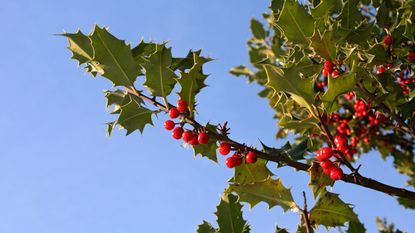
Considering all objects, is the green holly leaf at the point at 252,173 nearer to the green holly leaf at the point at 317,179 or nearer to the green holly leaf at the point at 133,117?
the green holly leaf at the point at 317,179

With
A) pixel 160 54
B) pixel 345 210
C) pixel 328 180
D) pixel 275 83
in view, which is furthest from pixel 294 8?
pixel 345 210

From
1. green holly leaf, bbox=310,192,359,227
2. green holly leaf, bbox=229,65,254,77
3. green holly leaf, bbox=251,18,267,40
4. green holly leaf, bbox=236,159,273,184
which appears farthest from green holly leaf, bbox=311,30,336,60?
green holly leaf, bbox=229,65,254,77

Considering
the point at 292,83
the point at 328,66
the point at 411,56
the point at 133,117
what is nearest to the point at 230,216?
the point at 133,117

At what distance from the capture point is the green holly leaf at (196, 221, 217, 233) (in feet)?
10.0

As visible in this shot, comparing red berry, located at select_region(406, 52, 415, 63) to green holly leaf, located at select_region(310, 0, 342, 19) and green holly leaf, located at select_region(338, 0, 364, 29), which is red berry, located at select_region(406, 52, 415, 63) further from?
green holly leaf, located at select_region(310, 0, 342, 19)

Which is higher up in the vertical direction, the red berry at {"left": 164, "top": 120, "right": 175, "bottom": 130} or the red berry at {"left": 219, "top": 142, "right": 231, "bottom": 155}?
the red berry at {"left": 164, "top": 120, "right": 175, "bottom": 130}

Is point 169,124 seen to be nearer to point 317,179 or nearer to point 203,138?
point 203,138

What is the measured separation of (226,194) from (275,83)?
0.85m

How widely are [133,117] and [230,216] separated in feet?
2.95

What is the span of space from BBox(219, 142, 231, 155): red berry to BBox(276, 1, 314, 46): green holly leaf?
0.89m

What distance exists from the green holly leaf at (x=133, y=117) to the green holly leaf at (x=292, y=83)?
80cm

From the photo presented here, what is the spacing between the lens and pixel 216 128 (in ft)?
8.61

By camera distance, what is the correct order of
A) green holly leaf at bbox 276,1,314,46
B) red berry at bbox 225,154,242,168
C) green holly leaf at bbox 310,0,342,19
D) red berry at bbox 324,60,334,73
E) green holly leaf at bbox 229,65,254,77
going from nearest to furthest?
red berry at bbox 225,154,242,168 → green holly leaf at bbox 276,1,314,46 → red berry at bbox 324,60,334,73 → green holly leaf at bbox 310,0,342,19 → green holly leaf at bbox 229,65,254,77

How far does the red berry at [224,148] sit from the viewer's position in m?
2.52
